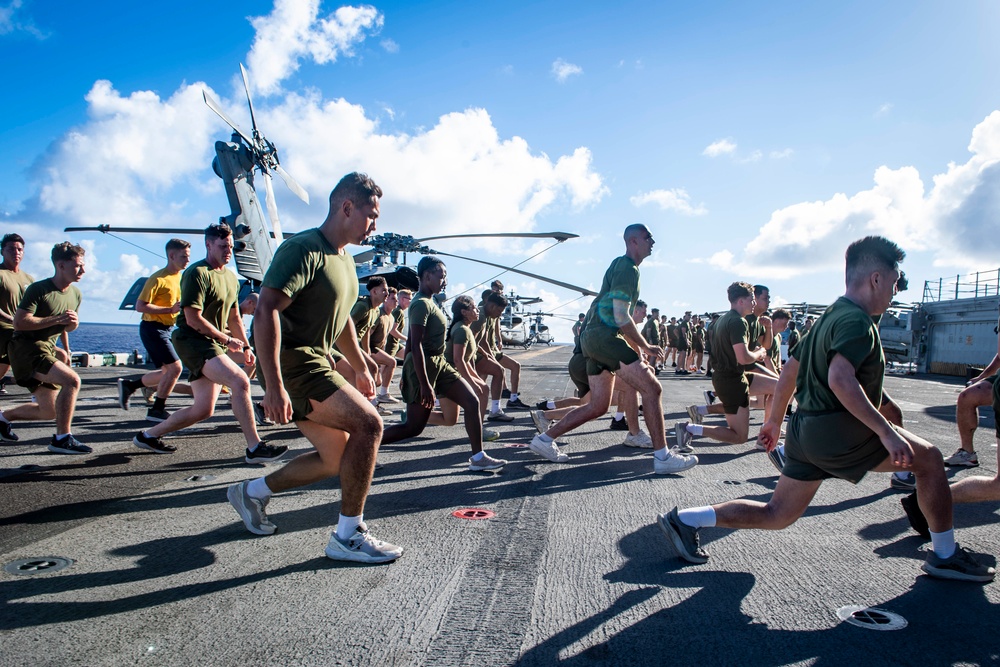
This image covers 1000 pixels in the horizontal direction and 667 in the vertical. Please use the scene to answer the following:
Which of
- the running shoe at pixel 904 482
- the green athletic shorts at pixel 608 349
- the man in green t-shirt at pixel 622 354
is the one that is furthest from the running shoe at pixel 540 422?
the running shoe at pixel 904 482

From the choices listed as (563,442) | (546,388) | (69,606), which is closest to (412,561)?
(69,606)

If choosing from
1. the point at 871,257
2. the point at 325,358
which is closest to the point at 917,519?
the point at 871,257

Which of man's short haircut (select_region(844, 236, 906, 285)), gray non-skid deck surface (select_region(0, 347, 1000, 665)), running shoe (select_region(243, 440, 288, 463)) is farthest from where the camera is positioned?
running shoe (select_region(243, 440, 288, 463))

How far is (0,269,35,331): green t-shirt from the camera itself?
228 inches

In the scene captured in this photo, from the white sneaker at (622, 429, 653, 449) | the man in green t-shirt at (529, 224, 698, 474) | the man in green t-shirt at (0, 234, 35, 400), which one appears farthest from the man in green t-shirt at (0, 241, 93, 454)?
the white sneaker at (622, 429, 653, 449)

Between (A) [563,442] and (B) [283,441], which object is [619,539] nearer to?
(A) [563,442]

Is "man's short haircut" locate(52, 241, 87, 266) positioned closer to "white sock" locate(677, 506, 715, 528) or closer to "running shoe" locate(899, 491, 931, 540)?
"white sock" locate(677, 506, 715, 528)

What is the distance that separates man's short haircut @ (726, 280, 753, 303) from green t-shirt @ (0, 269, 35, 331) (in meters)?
6.80

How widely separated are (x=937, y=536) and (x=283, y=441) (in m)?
5.98

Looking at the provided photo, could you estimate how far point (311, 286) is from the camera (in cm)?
315

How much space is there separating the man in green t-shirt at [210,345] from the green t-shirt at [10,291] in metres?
1.78

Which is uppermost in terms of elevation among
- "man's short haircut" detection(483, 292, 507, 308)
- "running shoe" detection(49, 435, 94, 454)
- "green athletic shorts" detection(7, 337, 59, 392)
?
"man's short haircut" detection(483, 292, 507, 308)

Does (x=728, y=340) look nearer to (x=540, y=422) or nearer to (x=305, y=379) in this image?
(x=540, y=422)

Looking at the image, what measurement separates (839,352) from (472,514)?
7.70 ft
